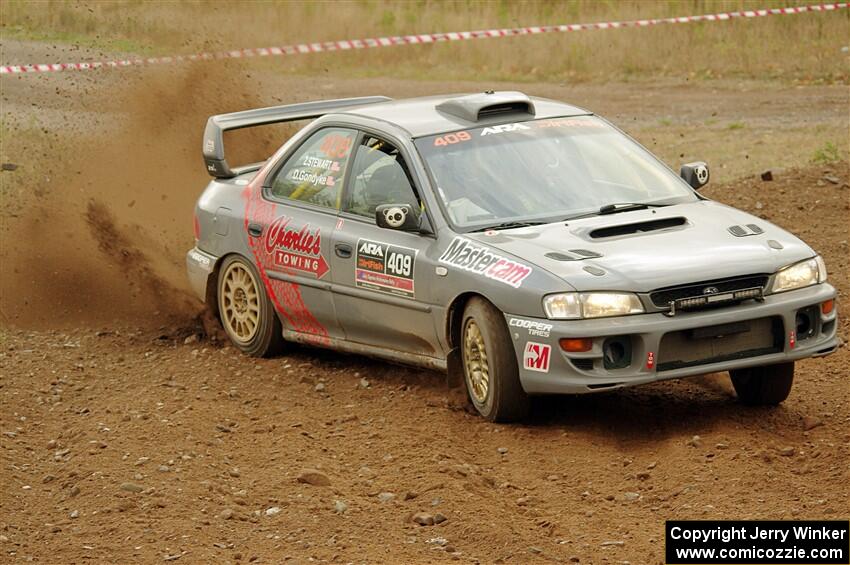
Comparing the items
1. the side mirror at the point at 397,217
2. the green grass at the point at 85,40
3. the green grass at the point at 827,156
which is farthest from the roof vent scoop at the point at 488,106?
the green grass at the point at 85,40

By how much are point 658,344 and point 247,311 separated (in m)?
3.47

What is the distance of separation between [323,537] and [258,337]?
363 centimetres

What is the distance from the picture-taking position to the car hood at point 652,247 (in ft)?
25.0

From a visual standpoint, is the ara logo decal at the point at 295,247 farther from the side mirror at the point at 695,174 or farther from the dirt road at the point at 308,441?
the side mirror at the point at 695,174

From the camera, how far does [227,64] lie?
16406 millimetres

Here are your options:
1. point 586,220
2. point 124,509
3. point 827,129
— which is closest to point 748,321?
point 586,220

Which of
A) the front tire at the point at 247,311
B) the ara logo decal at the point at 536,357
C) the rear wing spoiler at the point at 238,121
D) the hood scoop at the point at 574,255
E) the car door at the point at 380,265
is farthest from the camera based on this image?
the rear wing spoiler at the point at 238,121

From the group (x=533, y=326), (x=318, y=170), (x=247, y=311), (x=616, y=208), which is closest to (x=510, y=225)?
(x=616, y=208)

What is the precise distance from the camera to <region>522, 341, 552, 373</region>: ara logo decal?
25.2 ft

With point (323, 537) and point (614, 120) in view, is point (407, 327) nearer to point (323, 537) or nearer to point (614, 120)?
point (323, 537)

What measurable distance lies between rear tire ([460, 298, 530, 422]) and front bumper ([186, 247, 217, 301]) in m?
2.64

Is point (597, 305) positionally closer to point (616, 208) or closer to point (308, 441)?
point (616, 208)

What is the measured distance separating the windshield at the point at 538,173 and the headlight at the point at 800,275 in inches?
41.0

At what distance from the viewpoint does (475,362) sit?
8281mm
